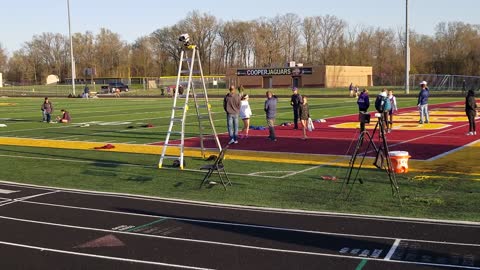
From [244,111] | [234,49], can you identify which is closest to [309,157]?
[244,111]

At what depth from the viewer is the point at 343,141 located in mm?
20000

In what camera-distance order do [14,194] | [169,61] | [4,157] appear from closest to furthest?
[14,194] < [4,157] < [169,61]

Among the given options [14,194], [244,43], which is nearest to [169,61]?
[244,43]

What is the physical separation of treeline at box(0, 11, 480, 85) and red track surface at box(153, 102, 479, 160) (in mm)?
80292

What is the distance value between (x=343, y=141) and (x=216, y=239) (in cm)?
1211

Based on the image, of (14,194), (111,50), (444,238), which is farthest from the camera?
(111,50)

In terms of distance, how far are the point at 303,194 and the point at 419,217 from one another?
261 centimetres

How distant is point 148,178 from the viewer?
13773 mm

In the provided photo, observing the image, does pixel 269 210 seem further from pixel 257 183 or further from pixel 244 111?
pixel 244 111

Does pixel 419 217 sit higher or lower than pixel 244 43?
lower

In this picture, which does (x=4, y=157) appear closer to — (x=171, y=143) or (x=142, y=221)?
(x=171, y=143)

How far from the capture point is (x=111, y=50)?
138 metres

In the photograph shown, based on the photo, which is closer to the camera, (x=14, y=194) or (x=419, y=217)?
(x=419, y=217)

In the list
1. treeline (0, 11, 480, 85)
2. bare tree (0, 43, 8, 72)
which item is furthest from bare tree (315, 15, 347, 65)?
bare tree (0, 43, 8, 72)
